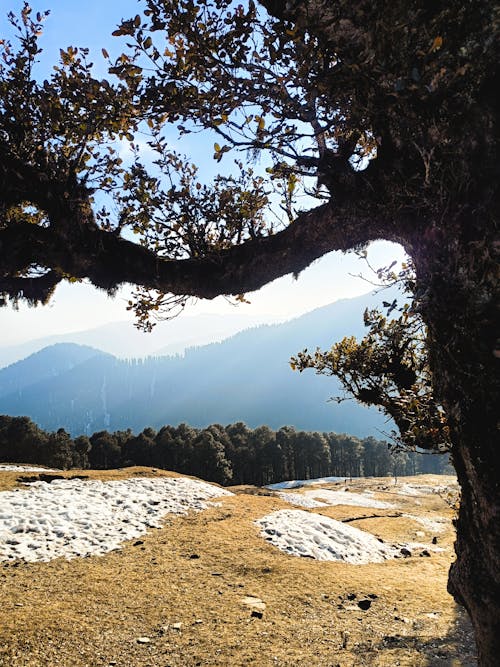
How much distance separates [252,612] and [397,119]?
12.0m

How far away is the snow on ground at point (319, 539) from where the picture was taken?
17641mm

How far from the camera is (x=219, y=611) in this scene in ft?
34.8

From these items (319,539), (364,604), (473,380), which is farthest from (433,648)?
(319,539)

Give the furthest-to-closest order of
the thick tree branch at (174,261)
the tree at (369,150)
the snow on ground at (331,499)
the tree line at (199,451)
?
the tree line at (199,451) → the snow on ground at (331,499) → the thick tree branch at (174,261) → the tree at (369,150)

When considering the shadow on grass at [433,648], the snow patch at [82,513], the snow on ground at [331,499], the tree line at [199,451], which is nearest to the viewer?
the shadow on grass at [433,648]

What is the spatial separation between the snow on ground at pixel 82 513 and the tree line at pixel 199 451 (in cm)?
4566

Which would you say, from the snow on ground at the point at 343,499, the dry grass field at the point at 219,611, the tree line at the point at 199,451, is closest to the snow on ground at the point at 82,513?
the dry grass field at the point at 219,611

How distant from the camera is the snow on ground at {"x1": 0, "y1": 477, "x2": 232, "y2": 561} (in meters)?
14.8

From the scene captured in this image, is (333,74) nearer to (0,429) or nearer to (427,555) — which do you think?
(427,555)

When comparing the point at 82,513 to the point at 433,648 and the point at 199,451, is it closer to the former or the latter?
the point at 433,648

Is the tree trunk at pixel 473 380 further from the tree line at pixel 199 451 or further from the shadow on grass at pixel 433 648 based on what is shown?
the tree line at pixel 199 451

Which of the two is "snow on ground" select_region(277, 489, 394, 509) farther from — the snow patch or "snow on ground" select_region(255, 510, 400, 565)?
"snow on ground" select_region(255, 510, 400, 565)

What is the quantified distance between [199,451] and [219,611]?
2574 inches

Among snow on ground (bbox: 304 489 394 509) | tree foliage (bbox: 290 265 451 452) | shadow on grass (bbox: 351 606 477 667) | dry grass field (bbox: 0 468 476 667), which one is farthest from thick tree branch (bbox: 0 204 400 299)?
snow on ground (bbox: 304 489 394 509)
